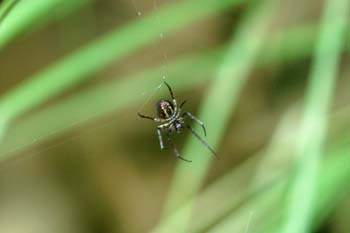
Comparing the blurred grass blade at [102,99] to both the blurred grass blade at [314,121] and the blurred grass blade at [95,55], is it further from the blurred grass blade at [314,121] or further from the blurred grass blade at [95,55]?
the blurred grass blade at [314,121]

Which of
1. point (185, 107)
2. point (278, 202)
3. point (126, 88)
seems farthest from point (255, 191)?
point (185, 107)

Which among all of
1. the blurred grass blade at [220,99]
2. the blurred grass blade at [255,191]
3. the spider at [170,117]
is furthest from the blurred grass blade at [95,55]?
the blurred grass blade at [255,191]

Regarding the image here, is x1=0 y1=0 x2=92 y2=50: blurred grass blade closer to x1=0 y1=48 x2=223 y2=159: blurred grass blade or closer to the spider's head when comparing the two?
x1=0 y1=48 x2=223 y2=159: blurred grass blade

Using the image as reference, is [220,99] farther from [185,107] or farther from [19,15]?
[19,15]

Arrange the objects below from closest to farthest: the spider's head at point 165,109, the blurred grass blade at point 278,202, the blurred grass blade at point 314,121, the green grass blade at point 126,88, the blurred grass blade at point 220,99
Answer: the blurred grass blade at point 314,121 → the blurred grass blade at point 278,202 → the green grass blade at point 126,88 → the blurred grass blade at point 220,99 → the spider's head at point 165,109

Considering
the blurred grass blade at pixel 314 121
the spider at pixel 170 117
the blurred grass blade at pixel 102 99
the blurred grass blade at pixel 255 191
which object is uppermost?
the blurred grass blade at pixel 102 99

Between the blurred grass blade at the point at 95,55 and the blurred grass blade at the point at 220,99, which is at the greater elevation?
the blurred grass blade at the point at 95,55

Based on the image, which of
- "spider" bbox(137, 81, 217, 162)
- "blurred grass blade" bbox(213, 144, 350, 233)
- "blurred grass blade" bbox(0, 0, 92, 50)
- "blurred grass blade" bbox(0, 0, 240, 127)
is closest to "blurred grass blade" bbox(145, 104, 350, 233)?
"blurred grass blade" bbox(213, 144, 350, 233)

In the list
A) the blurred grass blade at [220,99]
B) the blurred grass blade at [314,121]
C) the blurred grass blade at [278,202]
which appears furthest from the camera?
the blurred grass blade at [220,99]
